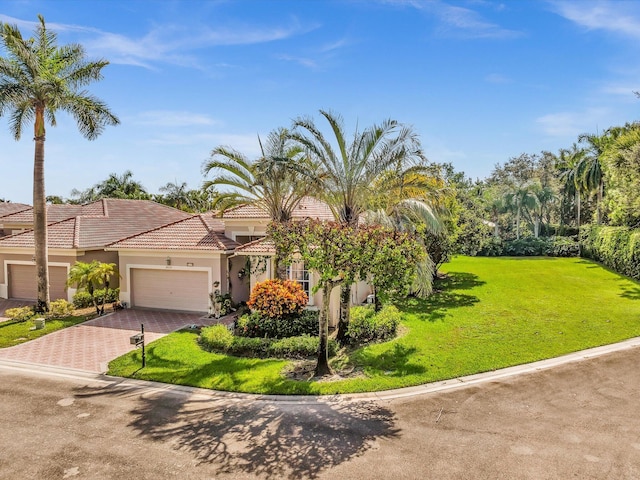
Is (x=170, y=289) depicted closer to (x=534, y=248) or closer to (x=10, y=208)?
(x=10, y=208)

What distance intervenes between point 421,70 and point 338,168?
6.83 m

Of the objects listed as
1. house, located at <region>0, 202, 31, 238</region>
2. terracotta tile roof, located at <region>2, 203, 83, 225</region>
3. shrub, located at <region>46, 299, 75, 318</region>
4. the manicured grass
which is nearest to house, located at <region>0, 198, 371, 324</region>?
shrub, located at <region>46, 299, 75, 318</region>

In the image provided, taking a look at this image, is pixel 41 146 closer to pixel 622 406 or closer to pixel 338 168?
pixel 338 168

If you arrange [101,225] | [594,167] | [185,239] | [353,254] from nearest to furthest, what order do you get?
[353,254]
[185,239]
[101,225]
[594,167]

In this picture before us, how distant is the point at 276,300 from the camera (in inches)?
616

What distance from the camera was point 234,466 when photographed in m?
7.39

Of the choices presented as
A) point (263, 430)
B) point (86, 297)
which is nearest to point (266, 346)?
point (263, 430)

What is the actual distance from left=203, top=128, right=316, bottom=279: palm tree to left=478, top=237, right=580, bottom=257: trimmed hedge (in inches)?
1155

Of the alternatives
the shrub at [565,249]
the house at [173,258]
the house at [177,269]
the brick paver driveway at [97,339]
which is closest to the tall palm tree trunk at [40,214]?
the house at [173,258]

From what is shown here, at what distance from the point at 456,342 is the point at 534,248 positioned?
3329 centimetres

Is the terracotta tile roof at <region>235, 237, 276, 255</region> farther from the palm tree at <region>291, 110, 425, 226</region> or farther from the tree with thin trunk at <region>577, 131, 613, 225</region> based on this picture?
the tree with thin trunk at <region>577, 131, 613, 225</region>

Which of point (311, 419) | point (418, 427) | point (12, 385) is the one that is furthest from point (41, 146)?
point (418, 427)

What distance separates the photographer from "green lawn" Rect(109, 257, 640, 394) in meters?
11.4

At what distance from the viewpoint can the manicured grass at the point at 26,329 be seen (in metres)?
15.5
